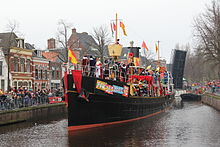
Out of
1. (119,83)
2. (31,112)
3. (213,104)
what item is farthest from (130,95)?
(213,104)

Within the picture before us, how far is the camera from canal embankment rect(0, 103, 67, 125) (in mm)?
23070

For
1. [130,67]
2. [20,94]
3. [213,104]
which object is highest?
[130,67]

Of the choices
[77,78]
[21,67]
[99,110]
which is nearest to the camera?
[77,78]

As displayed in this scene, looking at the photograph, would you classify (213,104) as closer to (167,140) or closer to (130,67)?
(130,67)

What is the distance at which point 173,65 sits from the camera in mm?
46062

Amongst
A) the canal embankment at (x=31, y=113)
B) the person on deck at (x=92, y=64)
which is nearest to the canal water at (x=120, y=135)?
the canal embankment at (x=31, y=113)

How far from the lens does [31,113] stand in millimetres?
26328

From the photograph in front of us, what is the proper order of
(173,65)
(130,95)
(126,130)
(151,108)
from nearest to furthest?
(126,130) → (130,95) → (151,108) → (173,65)

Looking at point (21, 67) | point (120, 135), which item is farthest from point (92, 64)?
point (21, 67)

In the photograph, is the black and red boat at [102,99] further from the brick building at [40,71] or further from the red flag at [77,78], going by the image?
the brick building at [40,71]

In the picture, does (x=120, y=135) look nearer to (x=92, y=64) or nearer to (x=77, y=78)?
(x=77, y=78)

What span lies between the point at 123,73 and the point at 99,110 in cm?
472

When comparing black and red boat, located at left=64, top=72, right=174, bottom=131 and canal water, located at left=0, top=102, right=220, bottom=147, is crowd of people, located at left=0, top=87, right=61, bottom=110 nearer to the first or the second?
canal water, located at left=0, top=102, right=220, bottom=147

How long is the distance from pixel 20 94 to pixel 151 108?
11.9 meters
